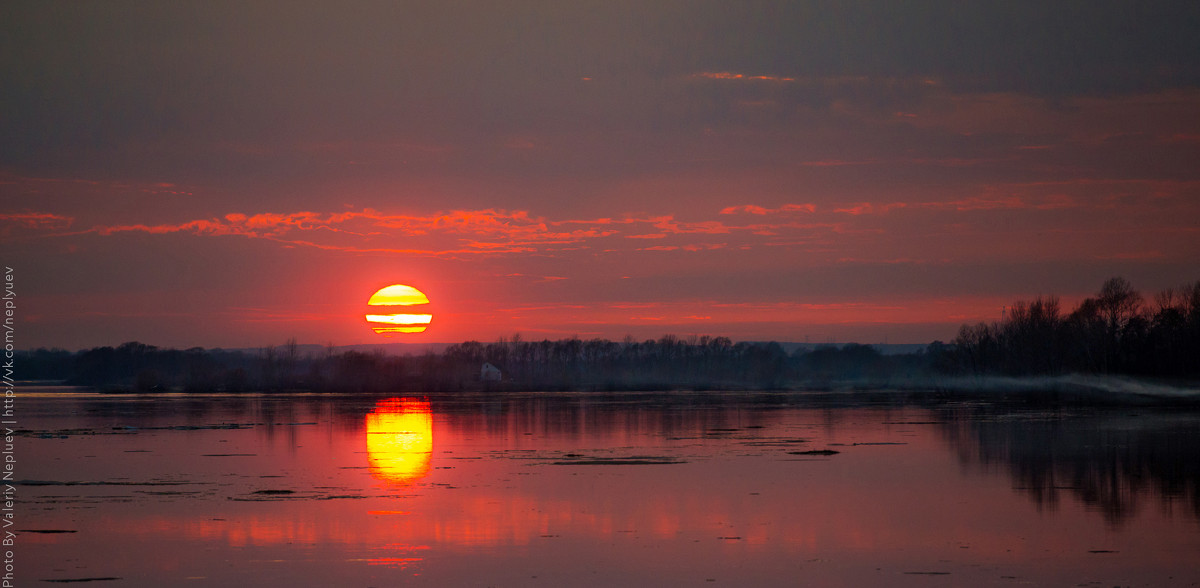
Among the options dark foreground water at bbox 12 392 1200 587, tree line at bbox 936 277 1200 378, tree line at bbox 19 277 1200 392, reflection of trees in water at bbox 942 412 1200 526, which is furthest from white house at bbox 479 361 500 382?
dark foreground water at bbox 12 392 1200 587

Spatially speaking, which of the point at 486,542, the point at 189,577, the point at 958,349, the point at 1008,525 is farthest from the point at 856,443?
the point at 958,349

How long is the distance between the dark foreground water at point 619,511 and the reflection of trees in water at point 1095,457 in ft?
0.41

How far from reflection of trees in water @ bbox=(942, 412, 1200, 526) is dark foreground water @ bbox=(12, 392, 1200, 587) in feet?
0.41

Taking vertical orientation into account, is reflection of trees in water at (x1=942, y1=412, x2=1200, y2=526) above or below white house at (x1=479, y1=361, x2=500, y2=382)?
below

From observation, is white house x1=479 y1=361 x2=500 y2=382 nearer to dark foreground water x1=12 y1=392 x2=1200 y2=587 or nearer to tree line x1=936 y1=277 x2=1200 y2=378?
tree line x1=936 y1=277 x2=1200 y2=378

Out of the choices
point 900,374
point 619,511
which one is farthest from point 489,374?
point 619,511

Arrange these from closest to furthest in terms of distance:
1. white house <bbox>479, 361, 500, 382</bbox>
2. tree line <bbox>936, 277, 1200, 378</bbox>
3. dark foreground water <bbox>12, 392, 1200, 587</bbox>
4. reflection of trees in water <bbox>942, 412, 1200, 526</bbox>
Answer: dark foreground water <bbox>12, 392, 1200, 587</bbox>, reflection of trees in water <bbox>942, 412, 1200, 526</bbox>, tree line <bbox>936, 277, 1200, 378</bbox>, white house <bbox>479, 361, 500, 382</bbox>

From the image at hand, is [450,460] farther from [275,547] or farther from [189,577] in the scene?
[189,577]

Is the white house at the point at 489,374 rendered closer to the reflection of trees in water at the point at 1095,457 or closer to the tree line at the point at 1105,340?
the tree line at the point at 1105,340

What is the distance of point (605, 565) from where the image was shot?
13.6 m

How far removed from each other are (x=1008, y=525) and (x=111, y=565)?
13.2m

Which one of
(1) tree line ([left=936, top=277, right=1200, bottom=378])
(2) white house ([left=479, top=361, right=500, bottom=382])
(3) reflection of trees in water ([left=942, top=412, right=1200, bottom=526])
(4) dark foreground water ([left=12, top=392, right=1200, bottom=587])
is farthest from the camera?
(2) white house ([left=479, top=361, right=500, bottom=382])

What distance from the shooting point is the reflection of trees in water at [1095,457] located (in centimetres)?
1911

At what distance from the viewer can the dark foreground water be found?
13.3 metres
